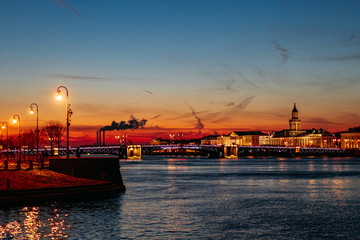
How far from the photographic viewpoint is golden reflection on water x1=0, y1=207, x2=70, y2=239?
87.0 ft

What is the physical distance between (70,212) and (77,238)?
9.27 m

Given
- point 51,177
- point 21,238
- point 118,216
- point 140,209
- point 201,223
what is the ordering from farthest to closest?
1. point 51,177
2. point 140,209
3. point 118,216
4. point 201,223
5. point 21,238

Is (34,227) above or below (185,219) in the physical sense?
above

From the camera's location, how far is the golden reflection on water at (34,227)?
26520 mm

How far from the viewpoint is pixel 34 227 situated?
2909cm

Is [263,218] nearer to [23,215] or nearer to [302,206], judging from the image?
[302,206]

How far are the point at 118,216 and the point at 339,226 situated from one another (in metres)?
13.5

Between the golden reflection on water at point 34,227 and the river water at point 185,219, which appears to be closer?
the golden reflection on water at point 34,227

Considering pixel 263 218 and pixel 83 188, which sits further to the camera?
pixel 83 188

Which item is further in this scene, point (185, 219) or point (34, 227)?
point (185, 219)

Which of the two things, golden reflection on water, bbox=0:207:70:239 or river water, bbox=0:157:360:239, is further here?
river water, bbox=0:157:360:239

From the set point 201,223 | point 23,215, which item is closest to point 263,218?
point 201,223

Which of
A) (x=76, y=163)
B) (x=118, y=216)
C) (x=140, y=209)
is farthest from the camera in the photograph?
(x=76, y=163)

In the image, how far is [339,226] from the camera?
31250mm
